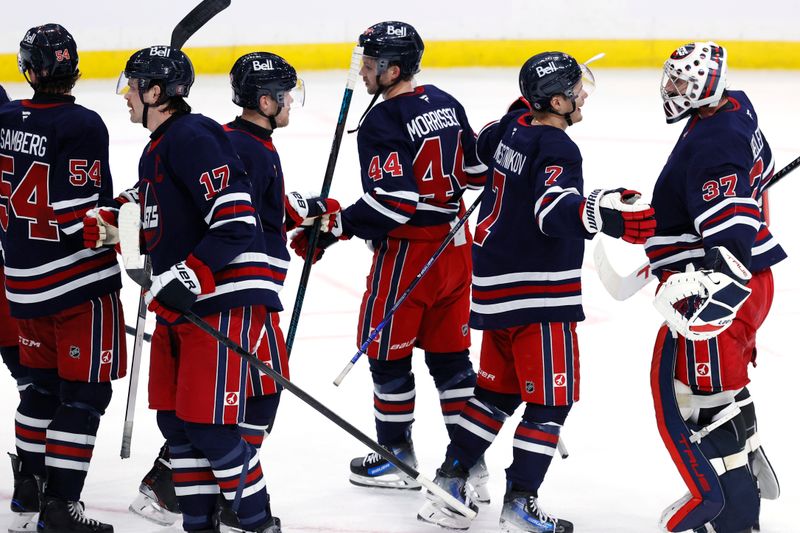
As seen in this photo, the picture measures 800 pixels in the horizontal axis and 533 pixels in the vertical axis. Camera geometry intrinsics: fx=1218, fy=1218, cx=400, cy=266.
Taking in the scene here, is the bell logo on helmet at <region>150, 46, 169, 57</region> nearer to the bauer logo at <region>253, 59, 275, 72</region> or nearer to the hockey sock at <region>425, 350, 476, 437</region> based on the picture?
the bauer logo at <region>253, 59, 275, 72</region>

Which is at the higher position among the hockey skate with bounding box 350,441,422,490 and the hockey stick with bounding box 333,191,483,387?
the hockey stick with bounding box 333,191,483,387

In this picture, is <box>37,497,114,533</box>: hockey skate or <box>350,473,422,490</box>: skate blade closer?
<box>37,497,114,533</box>: hockey skate

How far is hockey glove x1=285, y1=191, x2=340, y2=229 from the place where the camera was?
10.9ft

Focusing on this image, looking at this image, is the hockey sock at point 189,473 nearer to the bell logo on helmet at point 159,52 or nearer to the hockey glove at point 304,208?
the hockey glove at point 304,208

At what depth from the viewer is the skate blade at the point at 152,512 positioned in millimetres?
3314

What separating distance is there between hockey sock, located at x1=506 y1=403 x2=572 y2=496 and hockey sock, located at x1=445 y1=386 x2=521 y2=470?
0.41ft

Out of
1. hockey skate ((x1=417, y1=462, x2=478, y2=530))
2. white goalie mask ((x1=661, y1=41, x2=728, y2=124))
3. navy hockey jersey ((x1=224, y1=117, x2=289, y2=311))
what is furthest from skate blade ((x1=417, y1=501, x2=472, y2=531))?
white goalie mask ((x1=661, y1=41, x2=728, y2=124))

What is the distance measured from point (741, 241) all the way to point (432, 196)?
970 mm

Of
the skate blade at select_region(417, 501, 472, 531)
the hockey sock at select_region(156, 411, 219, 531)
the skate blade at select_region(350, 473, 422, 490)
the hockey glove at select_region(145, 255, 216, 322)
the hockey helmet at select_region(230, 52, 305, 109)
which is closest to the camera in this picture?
the hockey glove at select_region(145, 255, 216, 322)

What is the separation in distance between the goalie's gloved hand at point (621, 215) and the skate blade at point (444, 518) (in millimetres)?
931

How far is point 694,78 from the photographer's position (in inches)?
117

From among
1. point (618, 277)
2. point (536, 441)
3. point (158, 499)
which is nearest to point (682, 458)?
point (536, 441)

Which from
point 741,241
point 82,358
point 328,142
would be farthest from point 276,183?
point 328,142

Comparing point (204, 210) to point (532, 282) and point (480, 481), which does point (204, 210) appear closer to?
point (532, 282)
